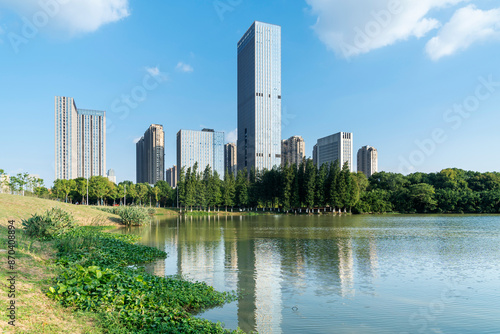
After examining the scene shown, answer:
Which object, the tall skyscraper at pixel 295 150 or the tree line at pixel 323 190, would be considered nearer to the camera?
the tree line at pixel 323 190

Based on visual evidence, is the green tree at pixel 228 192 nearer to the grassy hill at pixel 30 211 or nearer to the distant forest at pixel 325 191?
the distant forest at pixel 325 191

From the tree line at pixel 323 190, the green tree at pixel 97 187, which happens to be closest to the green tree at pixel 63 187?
the tree line at pixel 323 190

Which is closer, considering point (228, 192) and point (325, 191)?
point (325, 191)

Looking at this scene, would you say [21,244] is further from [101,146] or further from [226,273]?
[101,146]

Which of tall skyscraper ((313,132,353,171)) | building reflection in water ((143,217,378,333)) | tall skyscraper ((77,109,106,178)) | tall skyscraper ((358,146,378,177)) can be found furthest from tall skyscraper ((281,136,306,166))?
building reflection in water ((143,217,378,333))

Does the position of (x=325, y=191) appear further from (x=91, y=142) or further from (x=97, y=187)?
(x=91, y=142)

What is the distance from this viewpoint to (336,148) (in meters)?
165

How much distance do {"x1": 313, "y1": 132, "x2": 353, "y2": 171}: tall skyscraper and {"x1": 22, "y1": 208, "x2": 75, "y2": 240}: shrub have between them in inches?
5728

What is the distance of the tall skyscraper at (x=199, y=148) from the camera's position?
172 m

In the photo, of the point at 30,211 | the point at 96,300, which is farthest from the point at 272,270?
the point at 30,211

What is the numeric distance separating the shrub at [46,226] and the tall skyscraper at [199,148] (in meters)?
153

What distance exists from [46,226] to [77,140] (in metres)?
119

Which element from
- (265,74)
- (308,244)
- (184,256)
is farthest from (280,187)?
(265,74)

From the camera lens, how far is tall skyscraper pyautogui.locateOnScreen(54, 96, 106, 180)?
117m
